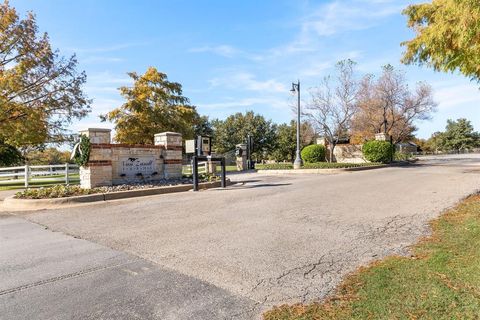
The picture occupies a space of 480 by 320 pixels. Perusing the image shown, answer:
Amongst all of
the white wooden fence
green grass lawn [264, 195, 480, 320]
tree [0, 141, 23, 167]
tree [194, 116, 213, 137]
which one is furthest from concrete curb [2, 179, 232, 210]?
tree [194, 116, 213, 137]

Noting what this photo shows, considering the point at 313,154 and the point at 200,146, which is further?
the point at 313,154

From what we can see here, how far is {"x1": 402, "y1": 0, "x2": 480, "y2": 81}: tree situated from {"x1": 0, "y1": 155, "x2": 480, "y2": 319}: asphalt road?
3128mm

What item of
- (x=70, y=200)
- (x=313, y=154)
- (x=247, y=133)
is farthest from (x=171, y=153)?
(x=247, y=133)

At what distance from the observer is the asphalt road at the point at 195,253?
3.28m

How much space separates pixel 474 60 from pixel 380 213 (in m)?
3.42

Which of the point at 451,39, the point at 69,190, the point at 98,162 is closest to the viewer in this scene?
the point at 451,39

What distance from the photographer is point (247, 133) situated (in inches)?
1855

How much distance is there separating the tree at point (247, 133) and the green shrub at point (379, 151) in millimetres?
23260

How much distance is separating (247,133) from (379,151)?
2412 centimetres

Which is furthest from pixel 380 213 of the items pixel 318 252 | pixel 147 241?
pixel 147 241

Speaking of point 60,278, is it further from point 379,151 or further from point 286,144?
point 286,144

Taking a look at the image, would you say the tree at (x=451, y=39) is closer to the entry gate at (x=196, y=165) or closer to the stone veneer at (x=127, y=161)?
the entry gate at (x=196, y=165)

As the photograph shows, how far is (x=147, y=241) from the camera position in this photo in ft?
17.8

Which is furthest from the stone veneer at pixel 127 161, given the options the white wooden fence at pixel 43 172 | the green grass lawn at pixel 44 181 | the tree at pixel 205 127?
the tree at pixel 205 127
